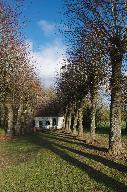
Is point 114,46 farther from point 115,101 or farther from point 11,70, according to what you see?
point 11,70

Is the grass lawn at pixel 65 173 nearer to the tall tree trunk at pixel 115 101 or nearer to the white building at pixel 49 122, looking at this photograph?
the tall tree trunk at pixel 115 101

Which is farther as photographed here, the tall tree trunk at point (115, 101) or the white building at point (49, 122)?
the white building at point (49, 122)

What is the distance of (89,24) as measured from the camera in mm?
32000

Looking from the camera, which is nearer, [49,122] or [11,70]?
[11,70]

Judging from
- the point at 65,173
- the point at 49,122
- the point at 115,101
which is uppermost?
the point at 49,122

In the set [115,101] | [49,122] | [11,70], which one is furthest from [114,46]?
[49,122]

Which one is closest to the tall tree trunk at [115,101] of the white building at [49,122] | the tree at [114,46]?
the tree at [114,46]

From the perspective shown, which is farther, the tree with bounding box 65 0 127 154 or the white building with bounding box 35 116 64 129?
the white building with bounding box 35 116 64 129

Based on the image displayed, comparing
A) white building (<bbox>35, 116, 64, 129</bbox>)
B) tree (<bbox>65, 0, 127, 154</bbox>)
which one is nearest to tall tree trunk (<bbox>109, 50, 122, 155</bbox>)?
tree (<bbox>65, 0, 127, 154</bbox>)

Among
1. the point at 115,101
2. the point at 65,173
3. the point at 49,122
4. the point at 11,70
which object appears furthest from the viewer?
the point at 49,122

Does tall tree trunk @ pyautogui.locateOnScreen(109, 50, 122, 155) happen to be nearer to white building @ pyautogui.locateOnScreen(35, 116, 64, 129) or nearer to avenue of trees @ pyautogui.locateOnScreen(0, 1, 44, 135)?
avenue of trees @ pyautogui.locateOnScreen(0, 1, 44, 135)

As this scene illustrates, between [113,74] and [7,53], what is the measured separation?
3334 centimetres

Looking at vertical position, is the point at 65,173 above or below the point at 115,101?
below

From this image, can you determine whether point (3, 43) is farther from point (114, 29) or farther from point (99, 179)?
point (99, 179)
